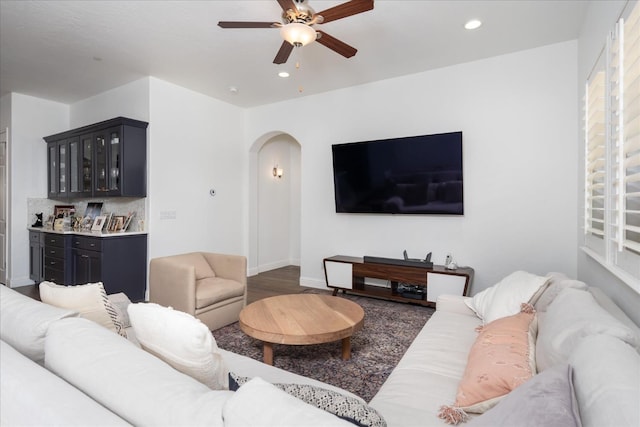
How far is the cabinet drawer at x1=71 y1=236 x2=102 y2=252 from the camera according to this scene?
3887 millimetres

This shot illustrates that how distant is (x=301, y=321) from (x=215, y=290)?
1193mm

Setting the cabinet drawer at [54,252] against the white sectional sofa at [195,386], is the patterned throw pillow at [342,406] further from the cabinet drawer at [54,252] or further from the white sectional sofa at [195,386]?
the cabinet drawer at [54,252]

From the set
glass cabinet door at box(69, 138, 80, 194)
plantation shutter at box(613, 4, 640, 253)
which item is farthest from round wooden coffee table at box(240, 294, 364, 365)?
glass cabinet door at box(69, 138, 80, 194)

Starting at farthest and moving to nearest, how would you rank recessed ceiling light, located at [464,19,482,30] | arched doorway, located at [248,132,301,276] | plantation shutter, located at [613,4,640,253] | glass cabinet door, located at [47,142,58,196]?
arched doorway, located at [248,132,301,276]
glass cabinet door, located at [47,142,58,196]
recessed ceiling light, located at [464,19,482,30]
plantation shutter, located at [613,4,640,253]

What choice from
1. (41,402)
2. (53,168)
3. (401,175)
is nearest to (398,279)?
(401,175)

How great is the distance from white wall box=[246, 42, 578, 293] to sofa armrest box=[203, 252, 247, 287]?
1652 millimetres

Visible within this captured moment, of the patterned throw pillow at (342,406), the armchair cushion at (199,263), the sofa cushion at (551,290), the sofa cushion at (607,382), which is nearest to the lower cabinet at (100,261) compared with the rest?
the armchair cushion at (199,263)

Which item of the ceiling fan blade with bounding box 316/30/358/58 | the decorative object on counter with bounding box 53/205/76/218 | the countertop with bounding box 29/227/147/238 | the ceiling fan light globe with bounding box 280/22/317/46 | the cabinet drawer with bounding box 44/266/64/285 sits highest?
the ceiling fan blade with bounding box 316/30/358/58

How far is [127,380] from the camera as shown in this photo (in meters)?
0.82

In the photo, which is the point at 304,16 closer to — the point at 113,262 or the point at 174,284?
the point at 174,284

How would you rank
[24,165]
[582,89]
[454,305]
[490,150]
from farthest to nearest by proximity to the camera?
[24,165], [490,150], [582,89], [454,305]

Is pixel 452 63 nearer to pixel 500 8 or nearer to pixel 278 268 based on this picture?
pixel 500 8

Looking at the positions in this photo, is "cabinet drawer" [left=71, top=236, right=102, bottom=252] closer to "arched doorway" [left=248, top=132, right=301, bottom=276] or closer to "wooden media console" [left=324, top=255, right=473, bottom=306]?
"arched doorway" [left=248, top=132, right=301, bottom=276]

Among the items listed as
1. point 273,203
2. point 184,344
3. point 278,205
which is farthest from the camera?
point 278,205
